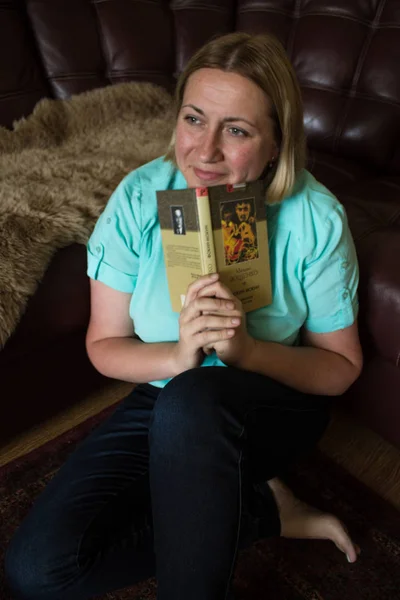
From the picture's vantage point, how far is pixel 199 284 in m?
0.74

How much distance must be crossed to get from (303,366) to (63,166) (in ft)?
2.78

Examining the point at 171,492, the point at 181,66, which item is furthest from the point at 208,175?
the point at 181,66

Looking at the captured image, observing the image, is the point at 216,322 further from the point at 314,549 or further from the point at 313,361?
the point at 314,549

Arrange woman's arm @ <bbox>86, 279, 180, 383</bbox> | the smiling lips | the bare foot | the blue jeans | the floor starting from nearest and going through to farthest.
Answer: the blue jeans, the smiling lips, woman's arm @ <bbox>86, 279, 180, 383</bbox>, the bare foot, the floor

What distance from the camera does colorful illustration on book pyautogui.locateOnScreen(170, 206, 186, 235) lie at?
0.73m

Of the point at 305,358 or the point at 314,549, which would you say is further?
the point at 314,549

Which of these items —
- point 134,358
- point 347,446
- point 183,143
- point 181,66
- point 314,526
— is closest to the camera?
point 183,143

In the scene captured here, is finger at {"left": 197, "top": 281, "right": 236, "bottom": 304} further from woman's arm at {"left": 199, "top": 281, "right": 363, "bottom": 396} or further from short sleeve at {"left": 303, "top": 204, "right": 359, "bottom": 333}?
short sleeve at {"left": 303, "top": 204, "right": 359, "bottom": 333}

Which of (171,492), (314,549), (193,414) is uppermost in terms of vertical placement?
(193,414)

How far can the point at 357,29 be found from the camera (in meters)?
1.57

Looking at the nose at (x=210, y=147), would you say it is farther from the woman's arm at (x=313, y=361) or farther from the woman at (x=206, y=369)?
the woman's arm at (x=313, y=361)

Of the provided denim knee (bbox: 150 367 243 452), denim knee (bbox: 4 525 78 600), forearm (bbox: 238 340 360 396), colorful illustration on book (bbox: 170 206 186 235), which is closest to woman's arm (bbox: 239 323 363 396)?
forearm (bbox: 238 340 360 396)

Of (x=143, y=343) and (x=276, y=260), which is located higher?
(x=276, y=260)

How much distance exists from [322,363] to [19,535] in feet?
2.03
